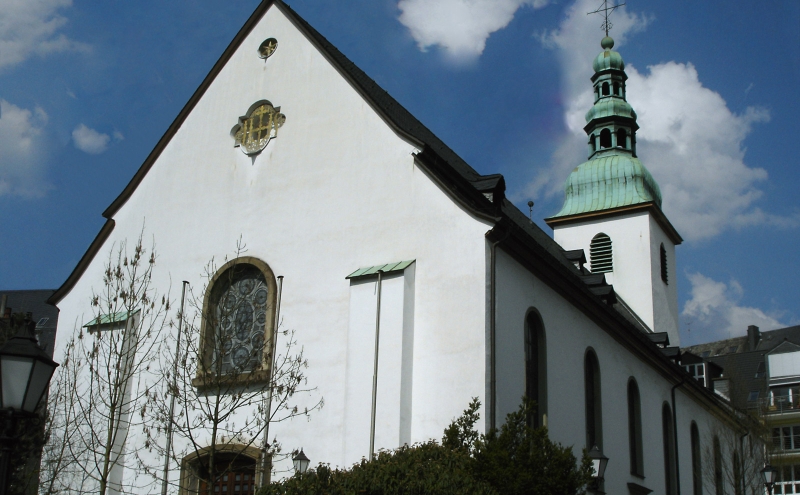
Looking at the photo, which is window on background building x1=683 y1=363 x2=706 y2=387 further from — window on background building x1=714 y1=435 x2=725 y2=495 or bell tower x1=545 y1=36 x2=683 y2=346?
window on background building x1=714 y1=435 x2=725 y2=495

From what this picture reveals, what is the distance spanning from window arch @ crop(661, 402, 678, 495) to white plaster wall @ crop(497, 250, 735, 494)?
40 centimetres

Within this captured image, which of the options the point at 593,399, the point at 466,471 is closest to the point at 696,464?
the point at 593,399

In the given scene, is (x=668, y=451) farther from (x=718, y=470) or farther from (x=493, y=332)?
(x=493, y=332)

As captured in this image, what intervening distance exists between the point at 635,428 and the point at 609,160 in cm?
1676

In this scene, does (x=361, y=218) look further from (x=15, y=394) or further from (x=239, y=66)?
(x=15, y=394)

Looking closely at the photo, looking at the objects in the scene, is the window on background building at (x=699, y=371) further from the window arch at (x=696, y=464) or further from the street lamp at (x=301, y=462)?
the street lamp at (x=301, y=462)

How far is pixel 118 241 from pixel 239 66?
5134mm

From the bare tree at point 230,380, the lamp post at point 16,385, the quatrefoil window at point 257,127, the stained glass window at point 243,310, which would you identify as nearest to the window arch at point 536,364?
the bare tree at point 230,380

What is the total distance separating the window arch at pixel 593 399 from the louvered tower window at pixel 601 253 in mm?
16018

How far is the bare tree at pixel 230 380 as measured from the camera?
1728 cm

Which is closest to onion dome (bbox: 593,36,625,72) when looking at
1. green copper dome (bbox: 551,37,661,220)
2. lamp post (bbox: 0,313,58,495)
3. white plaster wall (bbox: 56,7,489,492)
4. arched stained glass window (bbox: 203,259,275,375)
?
green copper dome (bbox: 551,37,661,220)

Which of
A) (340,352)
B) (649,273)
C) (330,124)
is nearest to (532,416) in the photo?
(340,352)

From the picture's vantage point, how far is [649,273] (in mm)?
37531

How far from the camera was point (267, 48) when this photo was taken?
21.5m
